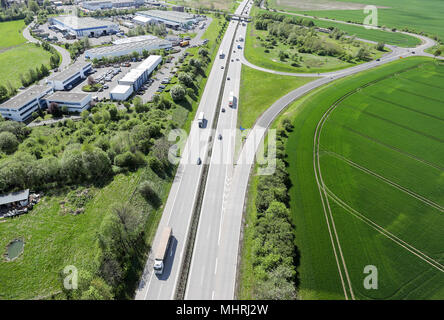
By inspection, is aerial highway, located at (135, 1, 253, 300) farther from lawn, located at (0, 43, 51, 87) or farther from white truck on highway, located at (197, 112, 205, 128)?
lawn, located at (0, 43, 51, 87)

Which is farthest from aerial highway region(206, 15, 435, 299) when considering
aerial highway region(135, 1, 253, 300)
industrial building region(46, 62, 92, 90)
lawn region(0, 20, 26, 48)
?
lawn region(0, 20, 26, 48)

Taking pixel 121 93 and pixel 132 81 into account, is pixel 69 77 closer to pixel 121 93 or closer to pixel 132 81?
pixel 132 81

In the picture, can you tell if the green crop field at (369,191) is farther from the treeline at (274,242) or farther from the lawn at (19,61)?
the lawn at (19,61)

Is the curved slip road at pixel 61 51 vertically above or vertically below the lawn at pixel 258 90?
above

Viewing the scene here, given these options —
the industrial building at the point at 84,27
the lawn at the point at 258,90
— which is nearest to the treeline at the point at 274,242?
the lawn at the point at 258,90

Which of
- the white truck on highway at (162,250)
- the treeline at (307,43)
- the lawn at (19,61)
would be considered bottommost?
the white truck on highway at (162,250)
